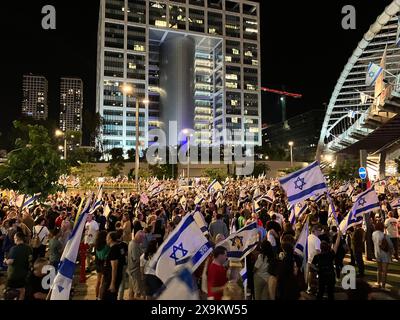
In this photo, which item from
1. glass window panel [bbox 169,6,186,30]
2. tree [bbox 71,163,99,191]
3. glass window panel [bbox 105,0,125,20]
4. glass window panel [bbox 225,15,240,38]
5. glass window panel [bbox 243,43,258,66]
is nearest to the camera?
tree [bbox 71,163,99,191]

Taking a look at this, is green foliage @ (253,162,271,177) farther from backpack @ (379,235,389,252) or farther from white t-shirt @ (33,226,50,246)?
white t-shirt @ (33,226,50,246)

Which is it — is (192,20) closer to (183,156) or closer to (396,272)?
(183,156)

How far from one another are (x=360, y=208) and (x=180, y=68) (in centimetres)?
11844

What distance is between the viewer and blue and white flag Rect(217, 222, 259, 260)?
730 cm

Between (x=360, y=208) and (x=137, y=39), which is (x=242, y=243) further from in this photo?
(x=137, y=39)

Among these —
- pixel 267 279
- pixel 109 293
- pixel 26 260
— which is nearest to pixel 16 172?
pixel 26 260

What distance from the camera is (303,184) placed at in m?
9.57

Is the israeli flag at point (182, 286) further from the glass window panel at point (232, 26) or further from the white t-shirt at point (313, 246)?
the glass window panel at point (232, 26)

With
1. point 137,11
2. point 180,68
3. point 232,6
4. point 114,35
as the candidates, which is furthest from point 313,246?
point 232,6

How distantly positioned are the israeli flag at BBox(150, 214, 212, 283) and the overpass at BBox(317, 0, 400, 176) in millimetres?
20259

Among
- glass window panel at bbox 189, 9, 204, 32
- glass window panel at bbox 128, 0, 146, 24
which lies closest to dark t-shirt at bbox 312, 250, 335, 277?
glass window panel at bbox 128, 0, 146, 24

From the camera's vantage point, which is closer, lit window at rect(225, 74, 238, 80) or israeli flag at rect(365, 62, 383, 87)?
israeli flag at rect(365, 62, 383, 87)

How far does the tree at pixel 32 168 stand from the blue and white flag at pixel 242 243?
8.08m

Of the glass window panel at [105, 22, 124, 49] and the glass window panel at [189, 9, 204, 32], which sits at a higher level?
the glass window panel at [189, 9, 204, 32]
